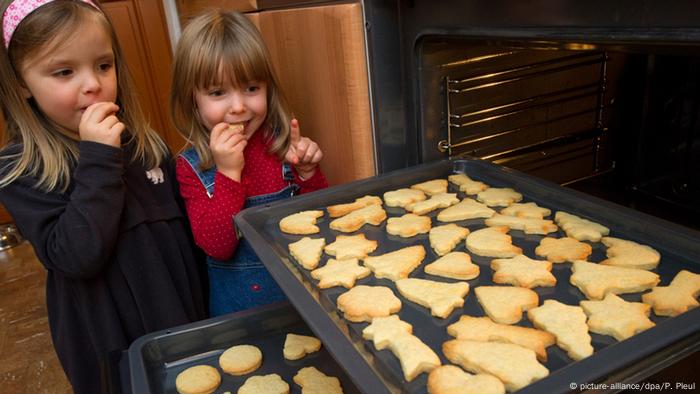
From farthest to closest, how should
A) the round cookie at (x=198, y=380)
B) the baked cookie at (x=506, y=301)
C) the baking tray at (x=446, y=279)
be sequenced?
the round cookie at (x=198, y=380), the baked cookie at (x=506, y=301), the baking tray at (x=446, y=279)

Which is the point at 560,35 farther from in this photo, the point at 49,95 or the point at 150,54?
the point at 150,54

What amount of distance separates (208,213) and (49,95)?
335mm

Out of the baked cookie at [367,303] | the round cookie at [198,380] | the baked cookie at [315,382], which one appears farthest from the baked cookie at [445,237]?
the round cookie at [198,380]

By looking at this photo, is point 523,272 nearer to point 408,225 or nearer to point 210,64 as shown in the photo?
point 408,225

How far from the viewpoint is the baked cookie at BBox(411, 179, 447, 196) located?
878 mm

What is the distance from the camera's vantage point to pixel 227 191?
97 centimetres

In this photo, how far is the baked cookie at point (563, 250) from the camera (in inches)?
25.2

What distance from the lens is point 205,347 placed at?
76cm

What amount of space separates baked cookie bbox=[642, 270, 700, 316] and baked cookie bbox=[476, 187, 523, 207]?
0.93ft

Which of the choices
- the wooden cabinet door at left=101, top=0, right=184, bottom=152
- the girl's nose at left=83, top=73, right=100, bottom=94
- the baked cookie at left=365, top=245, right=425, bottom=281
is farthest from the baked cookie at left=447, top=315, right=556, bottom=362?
the wooden cabinet door at left=101, top=0, right=184, bottom=152

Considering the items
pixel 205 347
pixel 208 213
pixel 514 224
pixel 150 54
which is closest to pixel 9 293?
pixel 150 54

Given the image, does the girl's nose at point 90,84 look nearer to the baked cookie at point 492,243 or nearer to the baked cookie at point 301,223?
the baked cookie at point 301,223

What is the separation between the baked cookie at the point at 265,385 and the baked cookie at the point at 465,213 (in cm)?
34

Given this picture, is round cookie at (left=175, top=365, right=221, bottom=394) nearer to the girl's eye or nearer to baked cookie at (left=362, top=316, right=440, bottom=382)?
baked cookie at (left=362, top=316, right=440, bottom=382)
